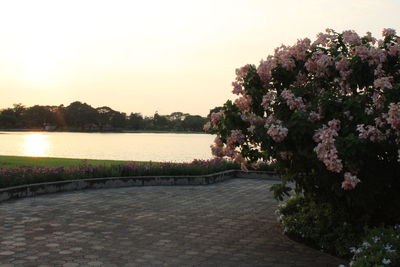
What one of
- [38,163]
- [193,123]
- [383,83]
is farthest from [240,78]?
[193,123]

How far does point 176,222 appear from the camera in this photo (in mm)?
10414

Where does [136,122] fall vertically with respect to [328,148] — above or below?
above

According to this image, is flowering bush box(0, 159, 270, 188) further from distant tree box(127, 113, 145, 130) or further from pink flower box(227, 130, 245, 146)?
distant tree box(127, 113, 145, 130)

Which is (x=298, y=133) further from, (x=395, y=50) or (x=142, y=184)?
(x=142, y=184)

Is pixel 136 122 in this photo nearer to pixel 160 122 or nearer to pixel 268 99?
pixel 160 122

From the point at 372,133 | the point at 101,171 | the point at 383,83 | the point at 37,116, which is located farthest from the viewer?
the point at 37,116

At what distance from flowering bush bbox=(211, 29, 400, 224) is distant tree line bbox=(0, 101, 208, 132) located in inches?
5145

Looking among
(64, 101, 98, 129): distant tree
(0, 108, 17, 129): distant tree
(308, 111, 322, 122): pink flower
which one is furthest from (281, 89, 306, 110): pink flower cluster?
(0, 108, 17, 129): distant tree

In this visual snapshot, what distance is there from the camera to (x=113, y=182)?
53.2 feet

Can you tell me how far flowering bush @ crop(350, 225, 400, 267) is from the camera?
19.3ft

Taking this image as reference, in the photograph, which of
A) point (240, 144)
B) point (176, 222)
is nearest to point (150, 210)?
point (176, 222)

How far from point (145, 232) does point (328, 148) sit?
437 centimetres

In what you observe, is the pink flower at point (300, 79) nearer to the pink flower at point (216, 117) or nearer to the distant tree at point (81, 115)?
the pink flower at point (216, 117)

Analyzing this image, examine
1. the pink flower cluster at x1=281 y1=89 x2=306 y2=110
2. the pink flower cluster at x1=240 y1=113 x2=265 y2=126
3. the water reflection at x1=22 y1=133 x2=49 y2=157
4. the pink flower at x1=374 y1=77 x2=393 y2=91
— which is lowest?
the water reflection at x1=22 y1=133 x2=49 y2=157
